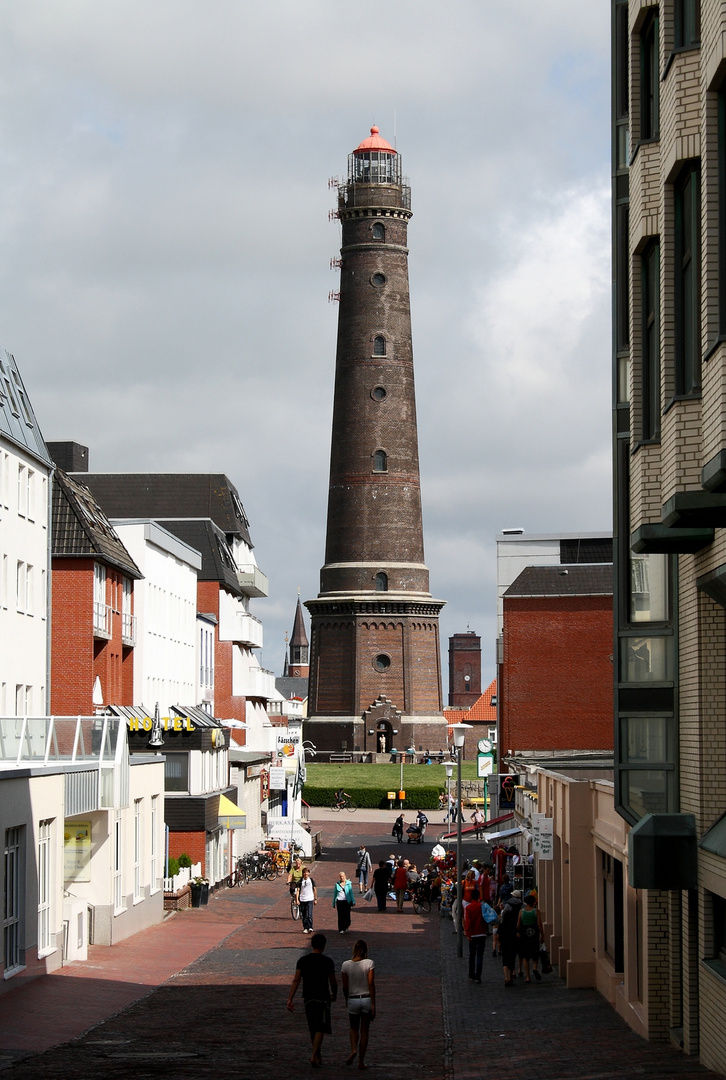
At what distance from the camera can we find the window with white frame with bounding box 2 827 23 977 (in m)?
22.3

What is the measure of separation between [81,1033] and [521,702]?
1593 inches

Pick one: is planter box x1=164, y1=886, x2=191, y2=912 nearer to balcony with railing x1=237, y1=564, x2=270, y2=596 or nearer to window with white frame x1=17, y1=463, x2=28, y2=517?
window with white frame x1=17, y1=463, x2=28, y2=517

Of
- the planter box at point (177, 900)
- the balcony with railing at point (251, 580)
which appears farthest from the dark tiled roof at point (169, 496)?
the planter box at point (177, 900)

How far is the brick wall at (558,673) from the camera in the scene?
5781 cm

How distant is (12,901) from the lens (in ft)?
74.6

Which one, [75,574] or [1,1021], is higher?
[75,574]

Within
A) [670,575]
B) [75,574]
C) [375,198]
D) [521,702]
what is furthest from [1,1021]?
[375,198]

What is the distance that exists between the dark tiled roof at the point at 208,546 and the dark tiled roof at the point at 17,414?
18005 millimetres

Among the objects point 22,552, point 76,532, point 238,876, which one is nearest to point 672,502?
point 22,552

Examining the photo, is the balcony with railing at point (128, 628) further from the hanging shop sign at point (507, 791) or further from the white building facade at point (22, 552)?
the hanging shop sign at point (507, 791)

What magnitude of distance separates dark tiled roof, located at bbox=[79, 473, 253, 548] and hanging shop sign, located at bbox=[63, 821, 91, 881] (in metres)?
42.4

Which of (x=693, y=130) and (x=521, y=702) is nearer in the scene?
(x=693, y=130)

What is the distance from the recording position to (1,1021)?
65.5ft

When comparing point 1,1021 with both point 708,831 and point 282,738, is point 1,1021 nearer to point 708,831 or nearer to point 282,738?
point 708,831
